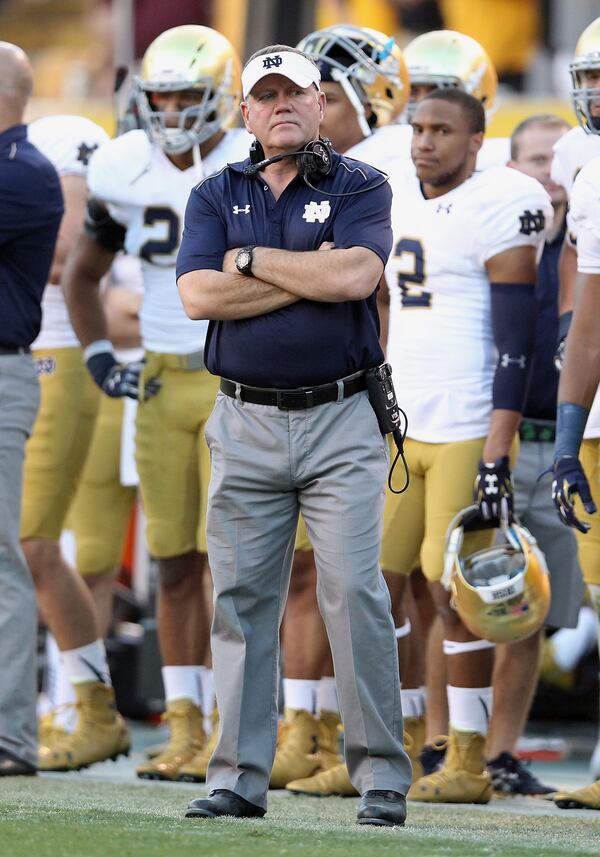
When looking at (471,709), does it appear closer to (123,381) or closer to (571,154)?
(123,381)

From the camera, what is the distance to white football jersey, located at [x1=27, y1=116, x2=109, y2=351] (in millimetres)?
6754

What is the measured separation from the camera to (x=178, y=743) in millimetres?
6254

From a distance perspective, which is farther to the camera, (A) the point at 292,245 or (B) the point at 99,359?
(B) the point at 99,359

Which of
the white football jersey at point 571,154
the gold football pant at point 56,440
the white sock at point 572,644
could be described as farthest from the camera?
the white sock at point 572,644

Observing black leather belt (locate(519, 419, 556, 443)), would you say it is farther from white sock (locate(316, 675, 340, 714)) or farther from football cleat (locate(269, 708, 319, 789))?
football cleat (locate(269, 708, 319, 789))

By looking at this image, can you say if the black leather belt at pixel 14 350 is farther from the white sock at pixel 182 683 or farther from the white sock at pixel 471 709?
the white sock at pixel 471 709

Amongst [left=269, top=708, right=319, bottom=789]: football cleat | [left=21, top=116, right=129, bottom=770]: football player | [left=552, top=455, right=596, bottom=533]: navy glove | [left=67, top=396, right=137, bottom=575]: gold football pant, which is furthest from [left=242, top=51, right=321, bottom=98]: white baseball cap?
[left=67, top=396, right=137, bottom=575]: gold football pant

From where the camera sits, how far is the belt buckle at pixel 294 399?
15.2 feet

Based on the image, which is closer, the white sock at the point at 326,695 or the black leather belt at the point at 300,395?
the black leather belt at the point at 300,395

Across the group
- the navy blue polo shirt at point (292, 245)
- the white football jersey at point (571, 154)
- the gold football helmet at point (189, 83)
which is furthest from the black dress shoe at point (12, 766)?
the white football jersey at point (571, 154)

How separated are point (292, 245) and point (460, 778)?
6.12ft

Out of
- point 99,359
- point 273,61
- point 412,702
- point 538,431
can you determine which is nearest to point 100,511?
point 99,359

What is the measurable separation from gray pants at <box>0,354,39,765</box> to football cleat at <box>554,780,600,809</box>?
1657mm

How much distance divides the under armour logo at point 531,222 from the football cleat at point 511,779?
1.73 metres
